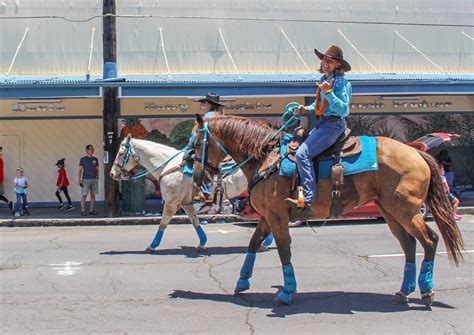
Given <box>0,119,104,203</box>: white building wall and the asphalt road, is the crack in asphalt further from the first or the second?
<box>0,119,104,203</box>: white building wall

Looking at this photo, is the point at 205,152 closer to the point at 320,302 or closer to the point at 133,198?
the point at 320,302

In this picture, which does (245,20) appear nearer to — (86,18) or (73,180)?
(86,18)

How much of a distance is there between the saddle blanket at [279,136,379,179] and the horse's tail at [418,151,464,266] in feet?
2.21

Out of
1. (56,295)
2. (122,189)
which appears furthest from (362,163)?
(122,189)

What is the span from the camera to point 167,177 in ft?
35.1

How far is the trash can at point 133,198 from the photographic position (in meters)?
17.9

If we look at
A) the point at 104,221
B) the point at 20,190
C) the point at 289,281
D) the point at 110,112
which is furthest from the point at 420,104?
the point at 289,281

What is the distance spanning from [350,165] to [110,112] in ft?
37.4

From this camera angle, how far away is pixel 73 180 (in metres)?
20.1

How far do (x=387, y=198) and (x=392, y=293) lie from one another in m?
1.37

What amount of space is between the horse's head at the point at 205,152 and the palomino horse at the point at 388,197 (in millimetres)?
304

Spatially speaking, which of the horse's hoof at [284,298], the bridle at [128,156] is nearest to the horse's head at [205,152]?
the horse's hoof at [284,298]

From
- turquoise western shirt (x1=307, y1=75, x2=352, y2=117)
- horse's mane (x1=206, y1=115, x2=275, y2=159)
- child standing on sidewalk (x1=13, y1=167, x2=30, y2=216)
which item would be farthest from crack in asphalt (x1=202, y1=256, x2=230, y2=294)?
child standing on sidewalk (x1=13, y1=167, x2=30, y2=216)

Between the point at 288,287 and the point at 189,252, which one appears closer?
the point at 288,287
